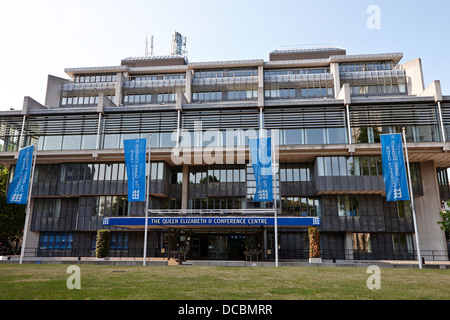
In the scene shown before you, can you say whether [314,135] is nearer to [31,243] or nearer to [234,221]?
[234,221]

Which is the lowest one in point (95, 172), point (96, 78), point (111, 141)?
point (95, 172)

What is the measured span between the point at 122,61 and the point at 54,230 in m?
30.3

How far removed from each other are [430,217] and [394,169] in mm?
12687

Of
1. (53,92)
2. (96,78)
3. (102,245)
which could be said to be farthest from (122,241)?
(96,78)

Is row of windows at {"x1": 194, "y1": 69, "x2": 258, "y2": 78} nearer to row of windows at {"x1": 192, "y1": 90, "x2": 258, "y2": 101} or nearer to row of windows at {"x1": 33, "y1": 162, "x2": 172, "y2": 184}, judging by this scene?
row of windows at {"x1": 192, "y1": 90, "x2": 258, "y2": 101}

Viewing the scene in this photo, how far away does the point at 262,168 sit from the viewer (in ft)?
99.2

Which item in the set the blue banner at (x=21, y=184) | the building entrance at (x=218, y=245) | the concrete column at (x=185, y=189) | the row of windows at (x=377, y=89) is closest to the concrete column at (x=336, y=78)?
the row of windows at (x=377, y=89)

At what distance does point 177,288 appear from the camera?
1190cm

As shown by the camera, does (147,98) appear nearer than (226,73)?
Yes

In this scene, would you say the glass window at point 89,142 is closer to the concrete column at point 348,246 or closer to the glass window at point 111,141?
the glass window at point 111,141

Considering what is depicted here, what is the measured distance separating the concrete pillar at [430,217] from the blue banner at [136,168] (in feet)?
95.0

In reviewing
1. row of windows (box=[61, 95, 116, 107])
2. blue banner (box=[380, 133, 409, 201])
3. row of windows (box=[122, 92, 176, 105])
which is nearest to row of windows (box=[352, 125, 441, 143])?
blue banner (box=[380, 133, 409, 201])

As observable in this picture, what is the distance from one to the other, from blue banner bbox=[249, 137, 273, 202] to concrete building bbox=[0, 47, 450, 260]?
13.7 feet
